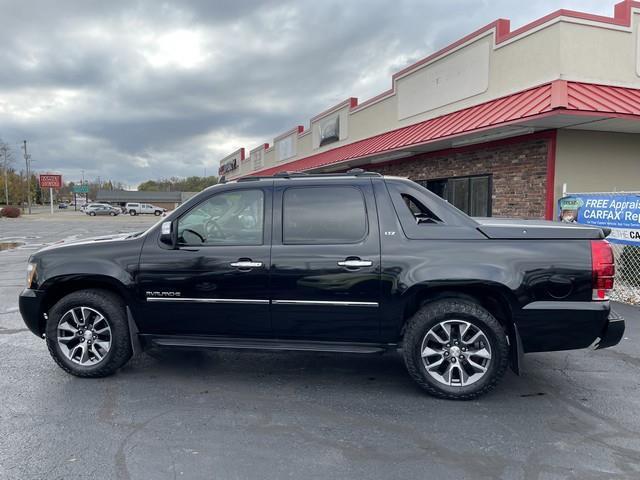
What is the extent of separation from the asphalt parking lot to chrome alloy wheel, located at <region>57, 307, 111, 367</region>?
236mm

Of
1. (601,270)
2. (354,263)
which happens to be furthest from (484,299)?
(354,263)

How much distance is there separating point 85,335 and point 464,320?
3.47 m

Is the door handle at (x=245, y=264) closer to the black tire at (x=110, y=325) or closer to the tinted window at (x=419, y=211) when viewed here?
the black tire at (x=110, y=325)

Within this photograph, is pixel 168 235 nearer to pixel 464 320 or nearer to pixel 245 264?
pixel 245 264

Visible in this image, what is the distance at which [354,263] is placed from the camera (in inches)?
156

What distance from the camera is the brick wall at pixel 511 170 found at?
930 centimetres

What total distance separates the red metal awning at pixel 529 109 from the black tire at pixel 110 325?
6994mm

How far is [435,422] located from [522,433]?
2.03 ft

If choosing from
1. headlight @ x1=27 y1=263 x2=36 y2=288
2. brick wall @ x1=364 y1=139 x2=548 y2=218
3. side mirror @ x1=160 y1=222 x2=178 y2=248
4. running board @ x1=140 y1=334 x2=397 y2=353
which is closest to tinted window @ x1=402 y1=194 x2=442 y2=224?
running board @ x1=140 y1=334 x2=397 y2=353

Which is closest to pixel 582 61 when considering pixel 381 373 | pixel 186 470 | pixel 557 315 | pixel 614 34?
pixel 614 34

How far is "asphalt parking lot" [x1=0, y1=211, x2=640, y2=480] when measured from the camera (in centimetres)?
296

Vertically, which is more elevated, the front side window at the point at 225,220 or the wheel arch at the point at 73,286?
the front side window at the point at 225,220

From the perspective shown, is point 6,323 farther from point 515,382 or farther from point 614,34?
point 614,34

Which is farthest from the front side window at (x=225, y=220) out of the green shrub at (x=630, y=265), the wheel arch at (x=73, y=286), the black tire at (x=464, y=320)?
the green shrub at (x=630, y=265)
